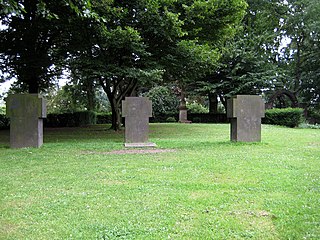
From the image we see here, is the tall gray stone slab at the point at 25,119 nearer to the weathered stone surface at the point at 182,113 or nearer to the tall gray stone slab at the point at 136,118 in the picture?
the tall gray stone slab at the point at 136,118

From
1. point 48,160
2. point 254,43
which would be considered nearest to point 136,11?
point 48,160

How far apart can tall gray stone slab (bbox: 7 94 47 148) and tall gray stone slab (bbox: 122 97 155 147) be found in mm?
2852

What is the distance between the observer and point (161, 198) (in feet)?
15.1

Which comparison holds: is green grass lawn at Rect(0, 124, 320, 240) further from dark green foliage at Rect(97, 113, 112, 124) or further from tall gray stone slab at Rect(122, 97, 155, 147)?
dark green foliage at Rect(97, 113, 112, 124)

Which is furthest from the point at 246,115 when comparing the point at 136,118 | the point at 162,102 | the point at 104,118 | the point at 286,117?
the point at 104,118

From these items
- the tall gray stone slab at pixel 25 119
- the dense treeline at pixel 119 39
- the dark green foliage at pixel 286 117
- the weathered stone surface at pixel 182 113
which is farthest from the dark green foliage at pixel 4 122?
the dark green foliage at pixel 286 117

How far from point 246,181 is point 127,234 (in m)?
2.90

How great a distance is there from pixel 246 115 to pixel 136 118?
152 inches

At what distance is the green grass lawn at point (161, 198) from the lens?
3.49 meters

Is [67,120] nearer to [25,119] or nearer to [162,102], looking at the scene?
[162,102]

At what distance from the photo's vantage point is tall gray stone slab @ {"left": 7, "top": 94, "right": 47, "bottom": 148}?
1059cm

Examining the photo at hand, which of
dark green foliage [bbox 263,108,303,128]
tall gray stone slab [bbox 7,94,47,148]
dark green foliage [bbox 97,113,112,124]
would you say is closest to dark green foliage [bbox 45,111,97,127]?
dark green foliage [bbox 97,113,112,124]

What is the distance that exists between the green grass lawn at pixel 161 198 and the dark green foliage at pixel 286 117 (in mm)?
16641

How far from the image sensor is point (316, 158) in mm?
8062
